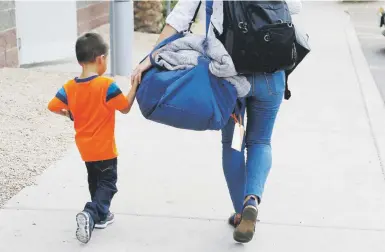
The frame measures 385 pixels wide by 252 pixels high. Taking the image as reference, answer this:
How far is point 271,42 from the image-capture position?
3.54 meters

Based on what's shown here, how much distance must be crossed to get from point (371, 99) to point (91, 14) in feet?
19.9

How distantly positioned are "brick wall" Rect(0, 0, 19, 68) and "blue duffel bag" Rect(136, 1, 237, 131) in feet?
17.5

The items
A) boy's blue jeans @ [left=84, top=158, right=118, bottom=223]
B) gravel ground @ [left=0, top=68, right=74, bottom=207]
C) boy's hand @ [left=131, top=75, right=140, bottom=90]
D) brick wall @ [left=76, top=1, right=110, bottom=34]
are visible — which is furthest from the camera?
brick wall @ [left=76, top=1, right=110, bottom=34]

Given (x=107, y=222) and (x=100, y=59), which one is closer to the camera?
(x=100, y=59)

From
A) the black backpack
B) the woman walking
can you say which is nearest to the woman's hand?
the woman walking

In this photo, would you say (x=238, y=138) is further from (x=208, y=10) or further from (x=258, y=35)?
(x=208, y=10)

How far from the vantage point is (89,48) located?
3.92 m

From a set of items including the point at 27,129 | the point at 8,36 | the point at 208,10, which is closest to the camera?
the point at 208,10

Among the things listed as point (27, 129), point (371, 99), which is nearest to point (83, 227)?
point (27, 129)

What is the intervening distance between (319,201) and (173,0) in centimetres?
1061

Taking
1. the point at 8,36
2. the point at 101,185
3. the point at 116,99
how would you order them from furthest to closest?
1. the point at 8,36
2. the point at 101,185
3. the point at 116,99

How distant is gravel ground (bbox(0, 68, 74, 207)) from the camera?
17.0 ft

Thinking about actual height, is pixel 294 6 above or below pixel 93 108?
above

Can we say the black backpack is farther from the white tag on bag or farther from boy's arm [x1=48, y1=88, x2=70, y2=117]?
boy's arm [x1=48, y1=88, x2=70, y2=117]
